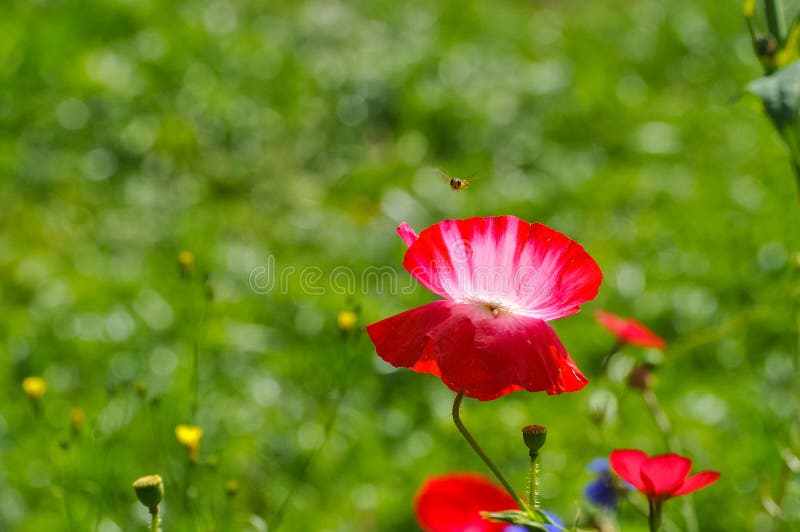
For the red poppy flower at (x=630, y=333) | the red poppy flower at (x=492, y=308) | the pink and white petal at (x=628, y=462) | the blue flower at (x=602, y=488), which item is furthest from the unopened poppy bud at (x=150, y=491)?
the red poppy flower at (x=630, y=333)

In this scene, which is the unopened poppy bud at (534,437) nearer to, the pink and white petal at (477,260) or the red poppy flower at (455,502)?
the pink and white petal at (477,260)

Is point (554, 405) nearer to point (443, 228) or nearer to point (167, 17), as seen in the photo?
point (443, 228)

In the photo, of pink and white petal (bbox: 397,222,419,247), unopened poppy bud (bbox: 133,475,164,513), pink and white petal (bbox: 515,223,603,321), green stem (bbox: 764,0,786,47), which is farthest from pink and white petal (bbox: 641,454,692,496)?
green stem (bbox: 764,0,786,47)

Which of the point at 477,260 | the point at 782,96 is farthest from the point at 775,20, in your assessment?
the point at 477,260

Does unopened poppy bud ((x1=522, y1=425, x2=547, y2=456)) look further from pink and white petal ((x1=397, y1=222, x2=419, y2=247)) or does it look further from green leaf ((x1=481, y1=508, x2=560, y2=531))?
pink and white petal ((x1=397, y1=222, x2=419, y2=247))

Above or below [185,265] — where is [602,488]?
below

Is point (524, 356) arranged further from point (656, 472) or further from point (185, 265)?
point (185, 265)
